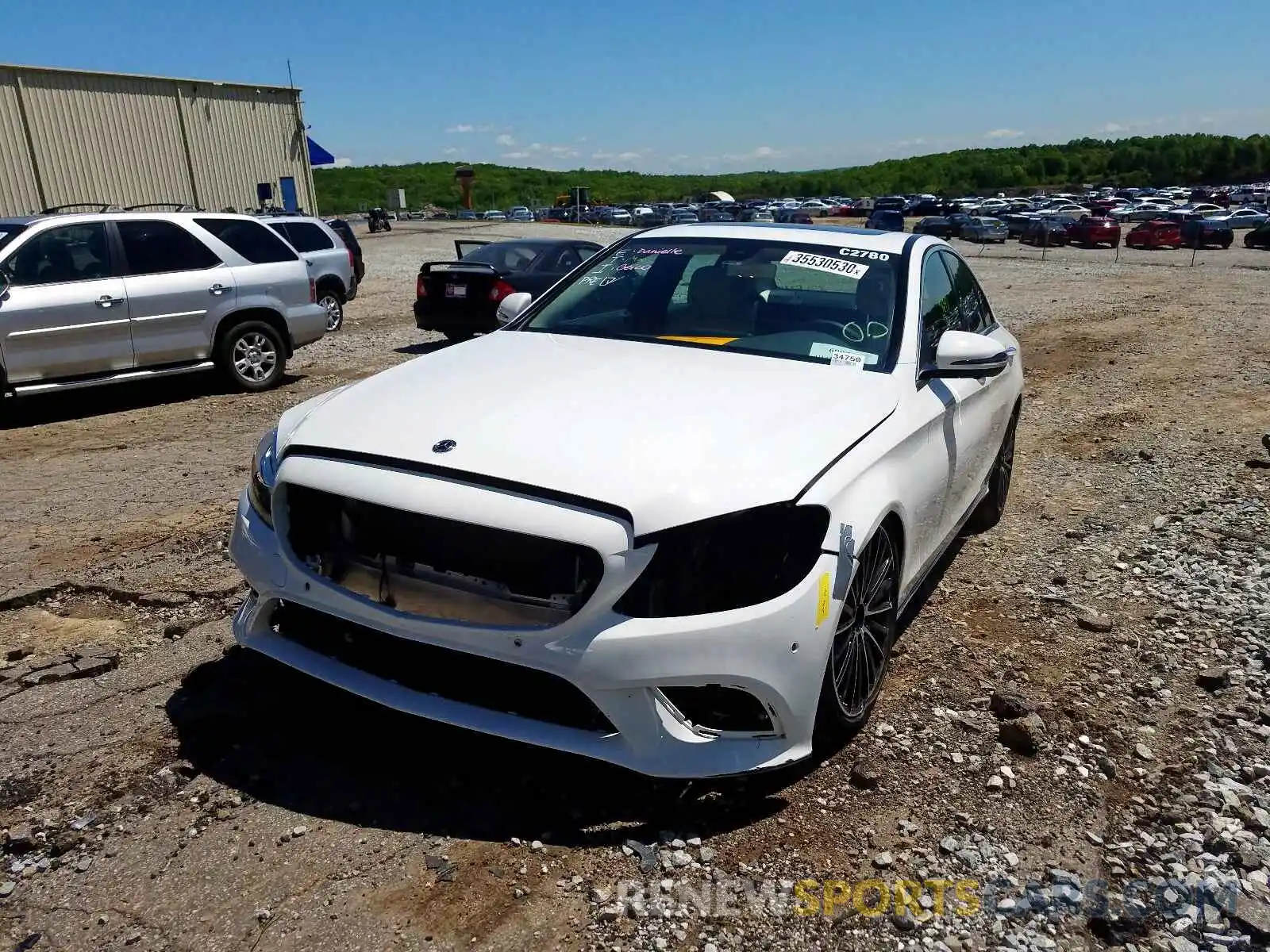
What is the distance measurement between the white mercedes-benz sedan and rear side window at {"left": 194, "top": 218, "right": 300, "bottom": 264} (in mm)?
6387

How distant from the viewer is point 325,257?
1338 centimetres

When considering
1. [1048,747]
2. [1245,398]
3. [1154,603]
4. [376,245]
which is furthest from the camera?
[376,245]

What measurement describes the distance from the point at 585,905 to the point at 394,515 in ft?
3.90

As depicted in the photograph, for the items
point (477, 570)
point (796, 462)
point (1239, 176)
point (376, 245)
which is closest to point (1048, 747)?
point (796, 462)

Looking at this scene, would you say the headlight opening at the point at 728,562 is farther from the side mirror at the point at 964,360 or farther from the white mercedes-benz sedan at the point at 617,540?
the side mirror at the point at 964,360

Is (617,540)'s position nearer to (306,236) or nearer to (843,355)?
(843,355)

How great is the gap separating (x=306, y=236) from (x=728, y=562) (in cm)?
1241

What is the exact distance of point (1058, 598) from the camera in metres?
4.65

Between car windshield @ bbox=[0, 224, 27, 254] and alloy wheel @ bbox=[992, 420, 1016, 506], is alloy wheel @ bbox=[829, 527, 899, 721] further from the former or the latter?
car windshield @ bbox=[0, 224, 27, 254]

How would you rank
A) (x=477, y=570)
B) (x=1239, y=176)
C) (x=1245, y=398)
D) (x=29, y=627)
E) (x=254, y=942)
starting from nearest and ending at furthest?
(x=254, y=942), (x=477, y=570), (x=29, y=627), (x=1245, y=398), (x=1239, y=176)

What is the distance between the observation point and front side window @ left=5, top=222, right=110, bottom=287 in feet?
25.7

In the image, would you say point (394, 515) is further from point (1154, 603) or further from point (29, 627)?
point (1154, 603)

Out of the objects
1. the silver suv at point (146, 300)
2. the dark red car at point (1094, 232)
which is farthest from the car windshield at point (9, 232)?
the dark red car at point (1094, 232)

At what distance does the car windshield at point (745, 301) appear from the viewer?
12.8 feet
